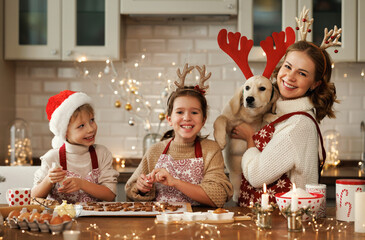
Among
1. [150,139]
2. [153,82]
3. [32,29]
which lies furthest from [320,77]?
[32,29]

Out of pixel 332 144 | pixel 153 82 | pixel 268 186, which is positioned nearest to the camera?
pixel 268 186

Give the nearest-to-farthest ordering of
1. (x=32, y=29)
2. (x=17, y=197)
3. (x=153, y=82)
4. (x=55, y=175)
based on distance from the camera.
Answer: (x=17, y=197)
(x=55, y=175)
(x=32, y=29)
(x=153, y=82)

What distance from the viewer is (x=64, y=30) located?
311 cm

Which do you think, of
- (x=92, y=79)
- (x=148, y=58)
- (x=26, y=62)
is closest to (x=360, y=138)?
(x=148, y=58)

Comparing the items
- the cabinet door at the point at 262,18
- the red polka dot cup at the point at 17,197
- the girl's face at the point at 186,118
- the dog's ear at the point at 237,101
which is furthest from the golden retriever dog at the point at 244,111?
the cabinet door at the point at 262,18

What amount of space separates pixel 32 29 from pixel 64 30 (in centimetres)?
21

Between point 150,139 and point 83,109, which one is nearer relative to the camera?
point 83,109

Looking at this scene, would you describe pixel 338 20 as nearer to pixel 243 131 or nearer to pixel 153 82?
pixel 153 82

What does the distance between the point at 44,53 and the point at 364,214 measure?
2299 millimetres

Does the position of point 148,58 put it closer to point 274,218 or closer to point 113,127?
point 113,127

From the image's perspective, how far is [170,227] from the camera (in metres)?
1.44

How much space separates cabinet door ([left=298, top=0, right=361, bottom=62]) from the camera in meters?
3.04

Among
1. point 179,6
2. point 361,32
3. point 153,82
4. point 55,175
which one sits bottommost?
point 55,175

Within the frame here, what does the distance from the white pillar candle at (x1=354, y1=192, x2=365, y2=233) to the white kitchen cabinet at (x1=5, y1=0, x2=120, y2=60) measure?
6.55ft
